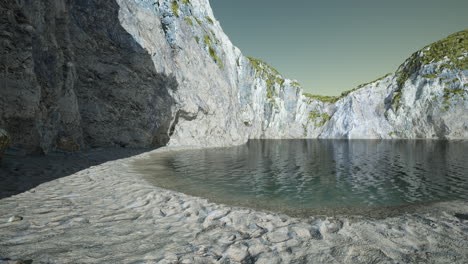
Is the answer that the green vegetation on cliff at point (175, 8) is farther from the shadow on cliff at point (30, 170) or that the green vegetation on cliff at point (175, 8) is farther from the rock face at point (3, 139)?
the rock face at point (3, 139)

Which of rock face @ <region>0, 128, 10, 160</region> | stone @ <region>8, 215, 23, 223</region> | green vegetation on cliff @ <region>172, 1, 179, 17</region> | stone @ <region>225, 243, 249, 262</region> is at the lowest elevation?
stone @ <region>225, 243, 249, 262</region>

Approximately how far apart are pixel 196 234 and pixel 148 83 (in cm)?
3007

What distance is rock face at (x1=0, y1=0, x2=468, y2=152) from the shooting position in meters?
15.2

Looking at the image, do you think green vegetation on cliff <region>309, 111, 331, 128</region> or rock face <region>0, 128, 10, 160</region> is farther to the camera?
green vegetation on cliff <region>309, 111, 331, 128</region>

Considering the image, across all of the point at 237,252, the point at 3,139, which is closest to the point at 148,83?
the point at 3,139

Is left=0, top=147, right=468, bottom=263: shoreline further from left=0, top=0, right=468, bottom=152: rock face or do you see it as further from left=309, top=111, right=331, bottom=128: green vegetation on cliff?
left=309, top=111, right=331, bottom=128: green vegetation on cliff

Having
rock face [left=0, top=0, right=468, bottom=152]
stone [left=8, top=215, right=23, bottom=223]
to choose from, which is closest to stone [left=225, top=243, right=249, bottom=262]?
stone [left=8, top=215, right=23, bottom=223]

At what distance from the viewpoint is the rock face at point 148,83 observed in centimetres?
1523

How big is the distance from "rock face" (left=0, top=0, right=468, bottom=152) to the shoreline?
1067 centimetres

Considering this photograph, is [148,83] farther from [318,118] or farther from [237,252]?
[318,118]

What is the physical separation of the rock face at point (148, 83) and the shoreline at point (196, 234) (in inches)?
420

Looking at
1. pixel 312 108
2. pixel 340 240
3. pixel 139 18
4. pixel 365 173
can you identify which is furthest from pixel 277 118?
pixel 340 240

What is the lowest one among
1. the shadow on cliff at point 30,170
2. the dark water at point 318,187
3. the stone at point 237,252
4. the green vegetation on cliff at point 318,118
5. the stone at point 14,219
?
the dark water at point 318,187

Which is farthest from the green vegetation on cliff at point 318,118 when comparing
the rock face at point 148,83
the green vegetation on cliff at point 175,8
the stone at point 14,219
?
the stone at point 14,219
